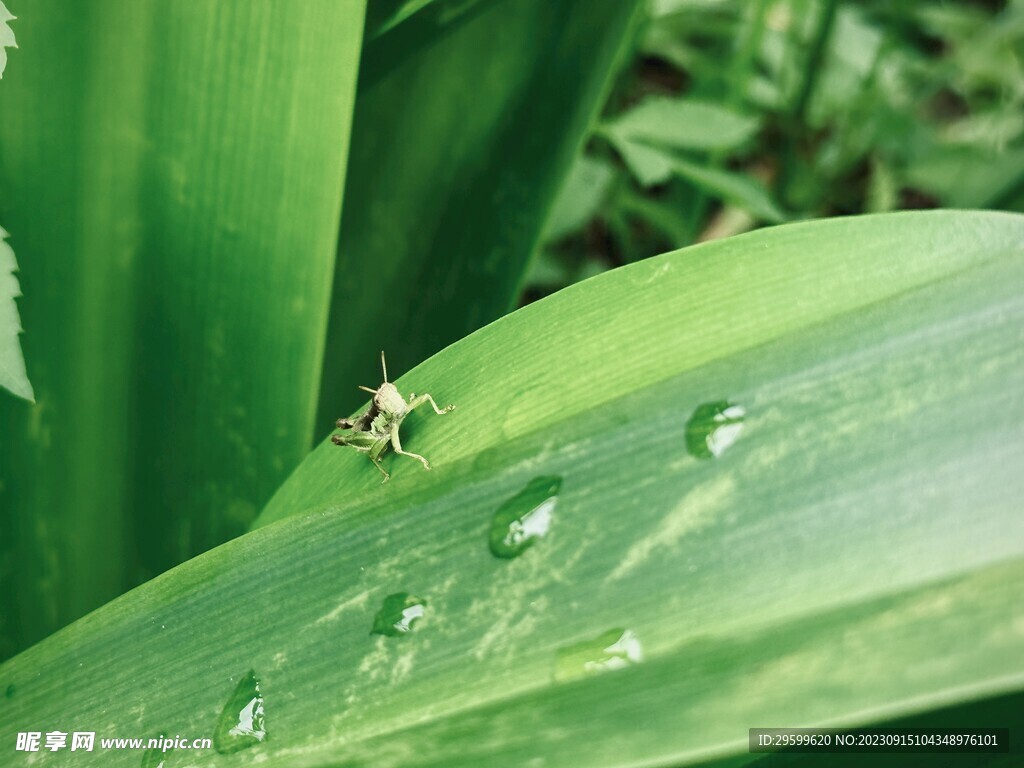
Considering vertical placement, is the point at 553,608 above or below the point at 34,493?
below

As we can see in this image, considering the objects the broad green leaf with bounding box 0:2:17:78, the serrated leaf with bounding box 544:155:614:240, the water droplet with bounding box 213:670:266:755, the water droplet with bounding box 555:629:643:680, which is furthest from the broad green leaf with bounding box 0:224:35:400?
the serrated leaf with bounding box 544:155:614:240

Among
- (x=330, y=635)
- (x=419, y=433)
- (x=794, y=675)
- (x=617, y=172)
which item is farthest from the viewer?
(x=617, y=172)

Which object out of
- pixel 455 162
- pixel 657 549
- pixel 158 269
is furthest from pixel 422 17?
pixel 657 549

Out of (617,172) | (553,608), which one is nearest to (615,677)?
(553,608)

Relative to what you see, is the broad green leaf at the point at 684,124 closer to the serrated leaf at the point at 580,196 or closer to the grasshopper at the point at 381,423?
the serrated leaf at the point at 580,196

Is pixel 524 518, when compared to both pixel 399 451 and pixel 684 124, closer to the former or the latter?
pixel 399 451

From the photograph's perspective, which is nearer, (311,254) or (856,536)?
(856,536)

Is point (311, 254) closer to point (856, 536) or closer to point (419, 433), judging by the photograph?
point (419, 433)
